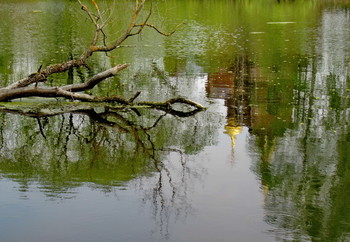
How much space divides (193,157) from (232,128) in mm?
2190

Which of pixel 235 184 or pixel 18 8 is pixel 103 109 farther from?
pixel 18 8

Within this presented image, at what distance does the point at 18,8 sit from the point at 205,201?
1969 inches

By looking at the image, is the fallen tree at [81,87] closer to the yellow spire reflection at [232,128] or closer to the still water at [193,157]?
the still water at [193,157]

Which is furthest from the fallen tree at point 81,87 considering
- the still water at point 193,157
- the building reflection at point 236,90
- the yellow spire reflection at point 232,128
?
the yellow spire reflection at point 232,128

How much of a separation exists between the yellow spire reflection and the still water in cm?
5

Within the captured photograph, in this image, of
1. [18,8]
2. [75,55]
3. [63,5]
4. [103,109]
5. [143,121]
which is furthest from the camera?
[63,5]

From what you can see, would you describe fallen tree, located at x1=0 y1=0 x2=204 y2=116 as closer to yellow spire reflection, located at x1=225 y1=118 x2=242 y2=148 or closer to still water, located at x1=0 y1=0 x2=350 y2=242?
still water, located at x1=0 y1=0 x2=350 y2=242

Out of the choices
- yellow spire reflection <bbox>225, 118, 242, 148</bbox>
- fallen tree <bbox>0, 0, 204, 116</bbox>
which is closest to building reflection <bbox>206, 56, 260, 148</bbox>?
yellow spire reflection <bbox>225, 118, 242, 148</bbox>

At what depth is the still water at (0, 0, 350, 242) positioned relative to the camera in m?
9.81

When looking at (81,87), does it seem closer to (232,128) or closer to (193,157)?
(232,128)

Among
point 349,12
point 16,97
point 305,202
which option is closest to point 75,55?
point 16,97

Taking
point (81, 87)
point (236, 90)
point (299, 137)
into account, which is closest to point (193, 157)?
point (299, 137)

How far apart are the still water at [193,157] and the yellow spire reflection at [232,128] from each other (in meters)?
0.05

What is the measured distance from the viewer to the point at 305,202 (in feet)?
35.2
